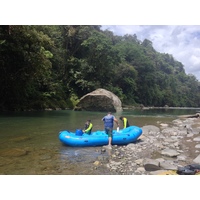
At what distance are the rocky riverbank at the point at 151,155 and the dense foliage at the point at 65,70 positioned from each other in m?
8.48

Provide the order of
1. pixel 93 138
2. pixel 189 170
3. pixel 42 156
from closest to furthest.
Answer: pixel 189 170
pixel 42 156
pixel 93 138

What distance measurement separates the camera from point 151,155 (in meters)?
6.18

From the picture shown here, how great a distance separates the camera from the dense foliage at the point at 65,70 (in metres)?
14.0

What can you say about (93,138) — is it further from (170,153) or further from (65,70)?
(65,70)

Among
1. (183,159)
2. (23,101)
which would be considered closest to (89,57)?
(23,101)

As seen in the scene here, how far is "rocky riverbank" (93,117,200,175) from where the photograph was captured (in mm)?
4812

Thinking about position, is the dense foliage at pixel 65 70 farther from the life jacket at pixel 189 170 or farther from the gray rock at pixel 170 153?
the life jacket at pixel 189 170

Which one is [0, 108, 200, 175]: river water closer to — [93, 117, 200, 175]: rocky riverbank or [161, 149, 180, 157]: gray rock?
[93, 117, 200, 175]: rocky riverbank

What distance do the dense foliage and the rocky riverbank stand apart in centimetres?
848

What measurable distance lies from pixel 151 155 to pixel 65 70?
17233mm

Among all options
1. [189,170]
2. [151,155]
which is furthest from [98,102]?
[189,170]

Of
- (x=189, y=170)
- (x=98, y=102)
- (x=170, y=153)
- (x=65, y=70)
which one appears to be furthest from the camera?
(x=65, y=70)
